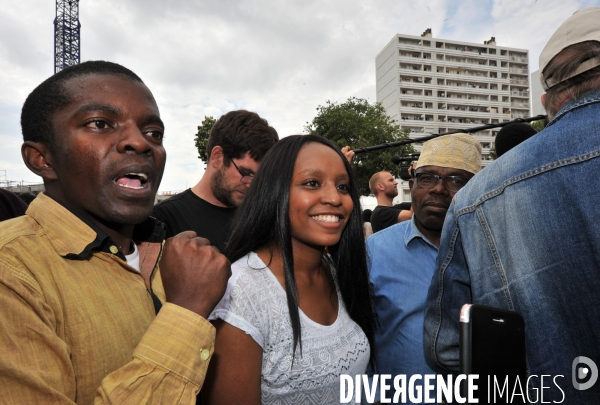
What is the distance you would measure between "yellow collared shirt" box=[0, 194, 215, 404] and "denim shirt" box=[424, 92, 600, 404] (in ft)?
3.27

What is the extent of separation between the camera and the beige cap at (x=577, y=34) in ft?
4.47

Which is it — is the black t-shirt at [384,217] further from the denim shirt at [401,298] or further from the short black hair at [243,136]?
the denim shirt at [401,298]

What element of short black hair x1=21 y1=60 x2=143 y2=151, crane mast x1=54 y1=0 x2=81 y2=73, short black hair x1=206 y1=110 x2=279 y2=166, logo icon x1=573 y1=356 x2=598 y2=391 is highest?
crane mast x1=54 y1=0 x2=81 y2=73

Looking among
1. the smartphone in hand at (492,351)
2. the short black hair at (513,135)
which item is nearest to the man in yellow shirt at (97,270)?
the smartphone in hand at (492,351)

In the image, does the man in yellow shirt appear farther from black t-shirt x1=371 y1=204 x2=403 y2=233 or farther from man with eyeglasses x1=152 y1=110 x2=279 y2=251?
black t-shirt x1=371 y1=204 x2=403 y2=233

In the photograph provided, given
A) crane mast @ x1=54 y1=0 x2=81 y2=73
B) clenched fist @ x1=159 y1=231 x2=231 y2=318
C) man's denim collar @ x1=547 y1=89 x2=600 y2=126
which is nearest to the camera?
clenched fist @ x1=159 y1=231 x2=231 y2=318

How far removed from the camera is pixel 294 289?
1844 millimetres

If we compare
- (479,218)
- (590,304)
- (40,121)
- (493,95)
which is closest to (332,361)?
(479,218)

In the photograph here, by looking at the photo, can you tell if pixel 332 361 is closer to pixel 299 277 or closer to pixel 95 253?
pixel 299 277

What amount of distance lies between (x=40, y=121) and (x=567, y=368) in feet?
6.18

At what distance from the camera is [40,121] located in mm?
1353

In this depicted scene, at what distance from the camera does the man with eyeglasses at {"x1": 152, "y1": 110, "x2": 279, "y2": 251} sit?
325 centimetres

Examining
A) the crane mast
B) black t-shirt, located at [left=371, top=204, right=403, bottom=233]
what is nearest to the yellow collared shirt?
black t-shirt, located at [left=371, top=204, right=403, bottom=233]

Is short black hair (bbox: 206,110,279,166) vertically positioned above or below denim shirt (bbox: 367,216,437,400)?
above
